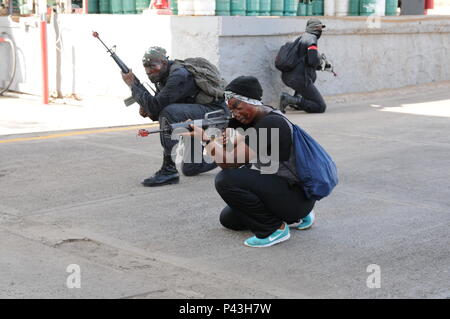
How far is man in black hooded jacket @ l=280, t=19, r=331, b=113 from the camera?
11.7m

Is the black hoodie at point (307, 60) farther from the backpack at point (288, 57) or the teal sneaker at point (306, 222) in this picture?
the teal sneaker at point (306, 222)

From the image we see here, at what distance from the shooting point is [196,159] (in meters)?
7.73

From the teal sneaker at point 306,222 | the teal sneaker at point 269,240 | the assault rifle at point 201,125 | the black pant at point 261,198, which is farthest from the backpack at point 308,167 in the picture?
the assault rifle at point 201,125

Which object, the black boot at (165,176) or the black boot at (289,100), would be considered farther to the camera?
the black boot at (289,100)

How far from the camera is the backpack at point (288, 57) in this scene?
11914 millimetres

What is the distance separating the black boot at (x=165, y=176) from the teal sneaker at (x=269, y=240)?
1.94m

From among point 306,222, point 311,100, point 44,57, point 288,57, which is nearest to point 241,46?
point 288,57

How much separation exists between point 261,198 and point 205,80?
2198 mm

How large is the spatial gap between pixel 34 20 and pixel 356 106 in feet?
18.6

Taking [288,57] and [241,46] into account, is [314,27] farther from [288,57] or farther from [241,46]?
[241,46]

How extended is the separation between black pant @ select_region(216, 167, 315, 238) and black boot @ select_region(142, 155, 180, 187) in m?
1.89

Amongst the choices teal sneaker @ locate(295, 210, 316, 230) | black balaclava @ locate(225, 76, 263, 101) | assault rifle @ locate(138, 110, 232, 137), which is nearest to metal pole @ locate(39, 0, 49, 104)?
assault rifle @ locate(138, 110, 232, 137)

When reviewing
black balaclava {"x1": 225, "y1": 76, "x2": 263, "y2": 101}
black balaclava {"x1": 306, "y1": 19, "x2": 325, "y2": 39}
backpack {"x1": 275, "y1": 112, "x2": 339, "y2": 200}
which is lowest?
backpack {"x1": 275, "y1": 112, "x2": 339, "y2": 200}

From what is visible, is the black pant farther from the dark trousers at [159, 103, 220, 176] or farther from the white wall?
the white wall
